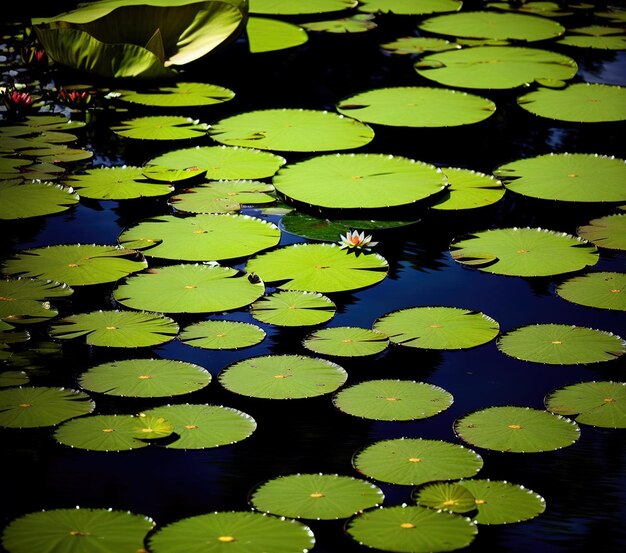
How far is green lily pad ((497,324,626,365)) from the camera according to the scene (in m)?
3.36

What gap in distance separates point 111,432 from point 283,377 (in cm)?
57

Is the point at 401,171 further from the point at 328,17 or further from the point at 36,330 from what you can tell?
the point at 328,17

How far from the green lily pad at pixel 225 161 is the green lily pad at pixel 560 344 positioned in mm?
1718

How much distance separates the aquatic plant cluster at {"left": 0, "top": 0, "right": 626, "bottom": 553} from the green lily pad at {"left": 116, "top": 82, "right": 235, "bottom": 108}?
26mm

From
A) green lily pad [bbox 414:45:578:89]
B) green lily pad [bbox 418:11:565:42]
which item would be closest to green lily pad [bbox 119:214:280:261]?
green lily pad [bbox 414:45:578:89]

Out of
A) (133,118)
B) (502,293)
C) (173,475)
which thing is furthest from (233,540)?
(133,118)

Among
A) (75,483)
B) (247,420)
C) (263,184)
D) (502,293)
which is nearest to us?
(75,483)

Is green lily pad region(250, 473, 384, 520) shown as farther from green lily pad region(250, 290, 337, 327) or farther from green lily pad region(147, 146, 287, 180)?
green lily pad region(147, 146, 287, 180)

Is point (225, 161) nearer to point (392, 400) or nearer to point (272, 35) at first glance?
point (392, 400)

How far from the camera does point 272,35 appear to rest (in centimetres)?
729

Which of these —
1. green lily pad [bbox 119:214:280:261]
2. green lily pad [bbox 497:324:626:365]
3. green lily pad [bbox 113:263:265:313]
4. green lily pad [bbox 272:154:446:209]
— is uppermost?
green lily pad [bbox 272:154:446:209]

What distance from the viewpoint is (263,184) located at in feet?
15.5

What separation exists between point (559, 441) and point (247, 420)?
89cm

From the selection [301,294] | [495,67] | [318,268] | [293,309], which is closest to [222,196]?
[318,268]
